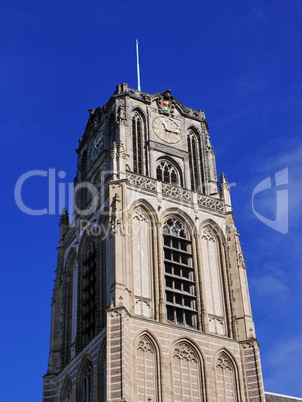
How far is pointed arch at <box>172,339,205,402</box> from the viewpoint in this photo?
5353 cm

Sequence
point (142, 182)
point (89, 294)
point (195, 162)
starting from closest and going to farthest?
1. point (89, 294)
2. point (142, 182)
3. point (195, 162)

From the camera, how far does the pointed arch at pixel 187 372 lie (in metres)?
53.5

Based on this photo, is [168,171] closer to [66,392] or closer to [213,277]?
[213,277]

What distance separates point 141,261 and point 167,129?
16011 mm

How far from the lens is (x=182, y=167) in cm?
6894

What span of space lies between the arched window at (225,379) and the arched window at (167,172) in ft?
55.8

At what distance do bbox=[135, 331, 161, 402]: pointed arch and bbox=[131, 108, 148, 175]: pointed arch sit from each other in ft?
55.1

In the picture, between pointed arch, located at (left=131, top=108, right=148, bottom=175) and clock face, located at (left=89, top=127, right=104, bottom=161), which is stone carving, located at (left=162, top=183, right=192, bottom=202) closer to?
pointed arch, located at (left=131, top=108, right=148, bottom=175)

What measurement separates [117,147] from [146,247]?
9563 mm

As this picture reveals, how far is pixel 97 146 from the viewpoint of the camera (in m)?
→ 70.6

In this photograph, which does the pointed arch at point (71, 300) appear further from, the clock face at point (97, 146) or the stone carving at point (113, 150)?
the clock face at point (97, 146)

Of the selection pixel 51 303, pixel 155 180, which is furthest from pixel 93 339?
pixel 155 180

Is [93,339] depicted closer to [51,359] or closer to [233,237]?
[51,359]

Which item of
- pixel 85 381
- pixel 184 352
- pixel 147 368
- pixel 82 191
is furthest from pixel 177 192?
pixel 85 381
